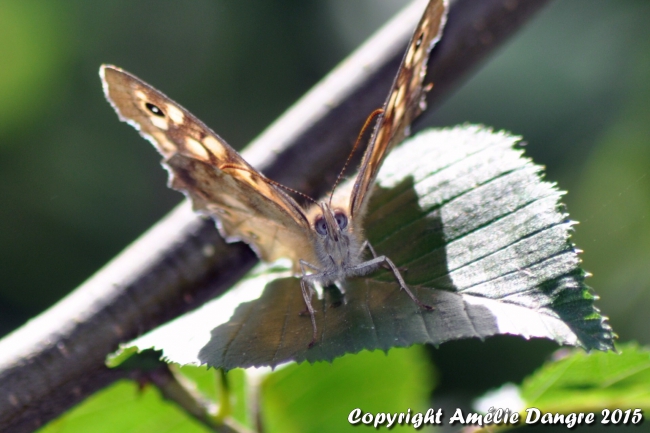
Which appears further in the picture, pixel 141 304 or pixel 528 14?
pixel 528 14

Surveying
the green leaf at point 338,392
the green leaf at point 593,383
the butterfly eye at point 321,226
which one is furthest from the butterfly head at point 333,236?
the green leaf at point 593,383

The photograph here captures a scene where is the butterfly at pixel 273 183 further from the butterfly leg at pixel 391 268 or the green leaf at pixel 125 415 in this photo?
the green leaf at pixel 125 415

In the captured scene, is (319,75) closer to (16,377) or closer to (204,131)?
(204,131)

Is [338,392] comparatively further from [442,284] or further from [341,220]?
[442,284]

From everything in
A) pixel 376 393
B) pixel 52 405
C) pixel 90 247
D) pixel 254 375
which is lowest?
pixel 376 393

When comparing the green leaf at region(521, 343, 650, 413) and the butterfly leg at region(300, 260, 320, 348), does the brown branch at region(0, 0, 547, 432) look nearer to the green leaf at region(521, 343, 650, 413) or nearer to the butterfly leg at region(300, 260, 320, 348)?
the butterfly leg at region(300, 260, 320, 348)

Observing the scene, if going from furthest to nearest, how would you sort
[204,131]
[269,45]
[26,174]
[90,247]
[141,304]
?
[269,45] → [90,247] → [26,174] → [204,131] → [141,304]

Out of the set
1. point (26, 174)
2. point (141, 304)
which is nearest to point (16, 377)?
point (141, 304)
